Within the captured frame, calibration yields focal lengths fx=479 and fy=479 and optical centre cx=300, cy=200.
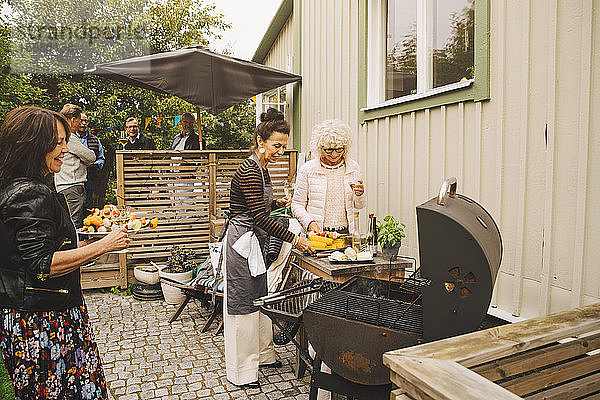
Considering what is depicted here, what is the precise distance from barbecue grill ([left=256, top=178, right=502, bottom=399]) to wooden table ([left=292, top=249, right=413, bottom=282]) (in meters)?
0.33

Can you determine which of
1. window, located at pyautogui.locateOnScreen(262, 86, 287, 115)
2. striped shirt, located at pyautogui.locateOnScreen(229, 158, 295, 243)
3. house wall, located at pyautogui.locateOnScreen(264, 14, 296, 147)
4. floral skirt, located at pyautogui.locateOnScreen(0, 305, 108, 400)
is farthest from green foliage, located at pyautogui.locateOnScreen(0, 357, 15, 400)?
window, located at pyautogui.locateOnScreen(262, 86, 287, 115)

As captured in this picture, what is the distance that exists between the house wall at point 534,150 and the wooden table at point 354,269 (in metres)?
0.73

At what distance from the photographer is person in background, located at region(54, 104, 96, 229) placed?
6.41 m

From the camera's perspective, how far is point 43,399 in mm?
2301

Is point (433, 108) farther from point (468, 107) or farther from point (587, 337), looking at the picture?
point (587, 337)

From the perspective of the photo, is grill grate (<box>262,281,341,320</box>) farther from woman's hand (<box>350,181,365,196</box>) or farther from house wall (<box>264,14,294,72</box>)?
house wall (<box>264,14,294,72</box>)

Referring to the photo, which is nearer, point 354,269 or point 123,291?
point 354,269

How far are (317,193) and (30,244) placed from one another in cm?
242

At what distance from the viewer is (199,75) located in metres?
7.21

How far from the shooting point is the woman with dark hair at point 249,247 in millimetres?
3639

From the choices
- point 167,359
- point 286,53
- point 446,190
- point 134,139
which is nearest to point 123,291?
point 134,139

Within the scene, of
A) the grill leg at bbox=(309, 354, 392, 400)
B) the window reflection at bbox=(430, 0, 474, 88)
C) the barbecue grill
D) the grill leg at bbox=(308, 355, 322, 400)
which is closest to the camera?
the barbecue grill

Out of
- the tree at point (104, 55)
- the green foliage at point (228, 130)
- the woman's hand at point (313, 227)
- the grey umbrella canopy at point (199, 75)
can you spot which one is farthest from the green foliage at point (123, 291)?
the green foliage at point (228, 130)

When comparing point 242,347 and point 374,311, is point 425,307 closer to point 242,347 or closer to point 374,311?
point 374,311
